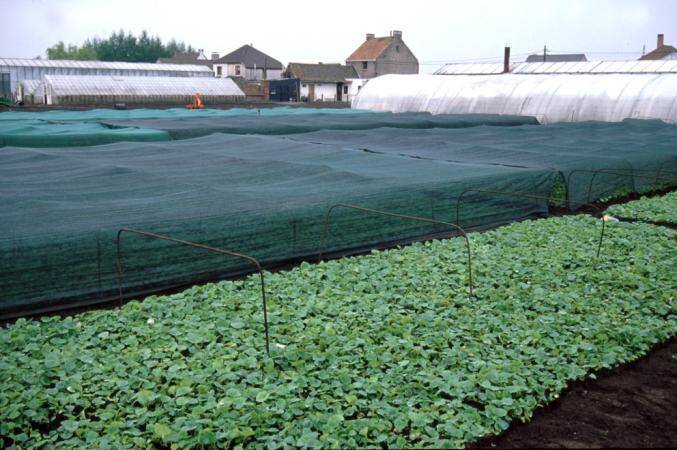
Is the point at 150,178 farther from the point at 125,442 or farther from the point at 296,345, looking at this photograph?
the point at 125,442

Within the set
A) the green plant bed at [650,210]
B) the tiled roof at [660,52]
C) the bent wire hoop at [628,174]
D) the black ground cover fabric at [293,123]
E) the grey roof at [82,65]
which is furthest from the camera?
the tiled roof at [660,52]

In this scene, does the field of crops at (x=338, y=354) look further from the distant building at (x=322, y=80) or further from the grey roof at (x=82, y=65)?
the distant building at (x=322, y=80)

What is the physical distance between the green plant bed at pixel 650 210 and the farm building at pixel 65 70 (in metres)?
39.9

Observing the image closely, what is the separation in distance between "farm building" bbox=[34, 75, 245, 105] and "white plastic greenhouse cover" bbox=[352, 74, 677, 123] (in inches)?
535

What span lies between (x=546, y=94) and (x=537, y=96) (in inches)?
14.2

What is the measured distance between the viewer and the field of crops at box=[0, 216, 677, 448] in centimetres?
391

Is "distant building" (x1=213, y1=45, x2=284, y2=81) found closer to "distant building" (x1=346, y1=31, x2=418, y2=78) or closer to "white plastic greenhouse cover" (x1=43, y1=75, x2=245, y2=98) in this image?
"distant building" (x1=346, y1=31, x2=418, y2=78)

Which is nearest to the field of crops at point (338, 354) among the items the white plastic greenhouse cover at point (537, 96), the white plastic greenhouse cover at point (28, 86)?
the white plastic greenhouse cover at point (537, 96)

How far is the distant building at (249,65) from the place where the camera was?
66.8m

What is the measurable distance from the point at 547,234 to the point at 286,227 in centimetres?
389

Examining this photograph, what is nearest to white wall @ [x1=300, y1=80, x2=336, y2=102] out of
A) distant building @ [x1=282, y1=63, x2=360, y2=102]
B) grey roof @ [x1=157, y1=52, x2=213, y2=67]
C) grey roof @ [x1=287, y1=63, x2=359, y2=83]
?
distant building @ [x1=282, y1=63, x2=360, y2=102]

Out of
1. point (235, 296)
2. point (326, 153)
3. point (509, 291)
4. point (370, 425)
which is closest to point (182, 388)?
point (370, 425)

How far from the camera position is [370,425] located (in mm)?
3877

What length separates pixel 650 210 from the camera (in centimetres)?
1109
